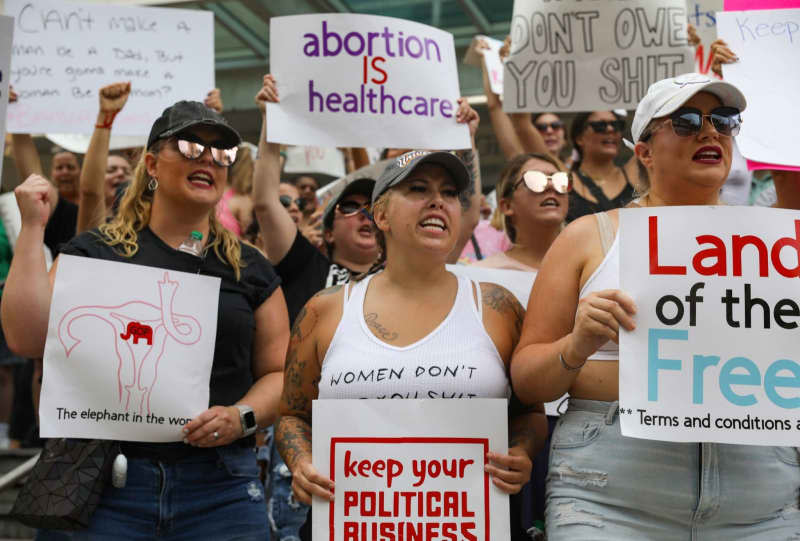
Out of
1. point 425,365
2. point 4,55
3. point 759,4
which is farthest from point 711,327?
point 4,55

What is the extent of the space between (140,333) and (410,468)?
3.28ft

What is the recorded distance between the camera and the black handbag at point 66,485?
8.87ft

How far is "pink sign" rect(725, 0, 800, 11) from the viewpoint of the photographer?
148 inches

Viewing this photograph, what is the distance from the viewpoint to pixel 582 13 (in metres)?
4.43

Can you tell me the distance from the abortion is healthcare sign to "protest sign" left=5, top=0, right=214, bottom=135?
318 centimetres

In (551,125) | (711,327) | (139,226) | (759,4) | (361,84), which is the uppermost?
(759,4)

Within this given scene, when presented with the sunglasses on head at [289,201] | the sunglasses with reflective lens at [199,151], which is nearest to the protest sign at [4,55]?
the sunglasses with reflective lens at [199,151]

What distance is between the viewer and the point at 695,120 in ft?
7.82

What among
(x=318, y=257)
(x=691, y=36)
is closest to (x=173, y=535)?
(x=318, y=257)

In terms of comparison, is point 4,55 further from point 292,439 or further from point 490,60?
point 490,60

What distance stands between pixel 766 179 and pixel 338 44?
96.8 inches

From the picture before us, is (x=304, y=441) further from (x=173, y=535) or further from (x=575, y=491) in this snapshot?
(x=575, y=491)

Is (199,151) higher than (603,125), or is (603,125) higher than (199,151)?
(603,125)

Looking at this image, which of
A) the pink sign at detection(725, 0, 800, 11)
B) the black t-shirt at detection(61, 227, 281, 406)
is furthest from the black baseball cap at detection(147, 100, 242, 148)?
the pink sign at detection(725, 0, 800, 11)
